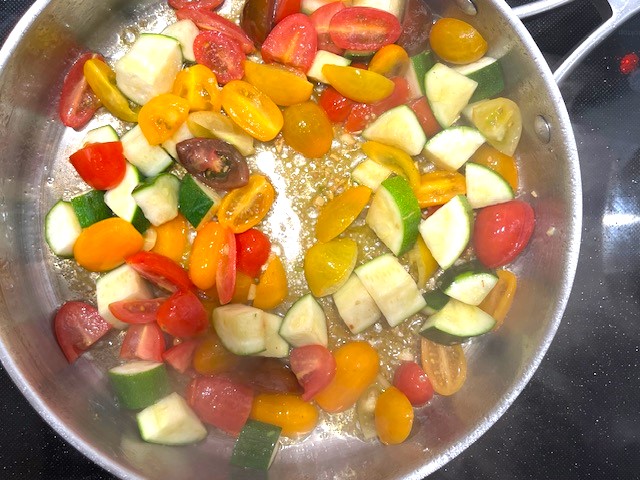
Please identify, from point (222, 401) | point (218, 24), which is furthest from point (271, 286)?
point (218, 24)

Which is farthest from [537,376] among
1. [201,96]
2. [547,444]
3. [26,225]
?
[26,225]

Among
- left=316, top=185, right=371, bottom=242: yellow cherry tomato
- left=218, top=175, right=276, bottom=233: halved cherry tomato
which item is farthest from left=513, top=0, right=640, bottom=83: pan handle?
left=218, top=175, right=276, bottom=233: halved cherry tomato

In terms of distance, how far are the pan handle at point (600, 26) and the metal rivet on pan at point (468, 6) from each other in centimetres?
14

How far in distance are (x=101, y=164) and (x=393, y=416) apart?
1139 mm

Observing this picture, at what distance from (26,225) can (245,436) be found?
3.17 feet

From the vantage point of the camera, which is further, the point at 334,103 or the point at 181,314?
the point at 334,103

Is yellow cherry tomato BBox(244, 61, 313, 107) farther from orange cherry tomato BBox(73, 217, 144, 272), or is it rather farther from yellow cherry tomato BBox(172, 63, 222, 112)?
orange cherry tomato BBox(73, 217, 144, 272)

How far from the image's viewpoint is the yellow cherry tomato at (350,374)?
5.59 feet

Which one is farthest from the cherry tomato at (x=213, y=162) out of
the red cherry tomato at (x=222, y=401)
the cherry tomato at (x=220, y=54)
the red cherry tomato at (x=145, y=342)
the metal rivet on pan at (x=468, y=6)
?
the metal rivet on pan at (x=468, y=6)

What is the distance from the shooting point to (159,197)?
1.69 metres

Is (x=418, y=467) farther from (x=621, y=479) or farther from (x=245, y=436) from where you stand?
(x=621, y=479)

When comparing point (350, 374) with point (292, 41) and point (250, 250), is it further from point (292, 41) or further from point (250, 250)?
point (292, 41)

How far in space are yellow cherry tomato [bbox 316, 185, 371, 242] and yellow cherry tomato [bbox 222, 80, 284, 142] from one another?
0.29 m

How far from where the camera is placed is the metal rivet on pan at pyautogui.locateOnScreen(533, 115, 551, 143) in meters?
1.65
